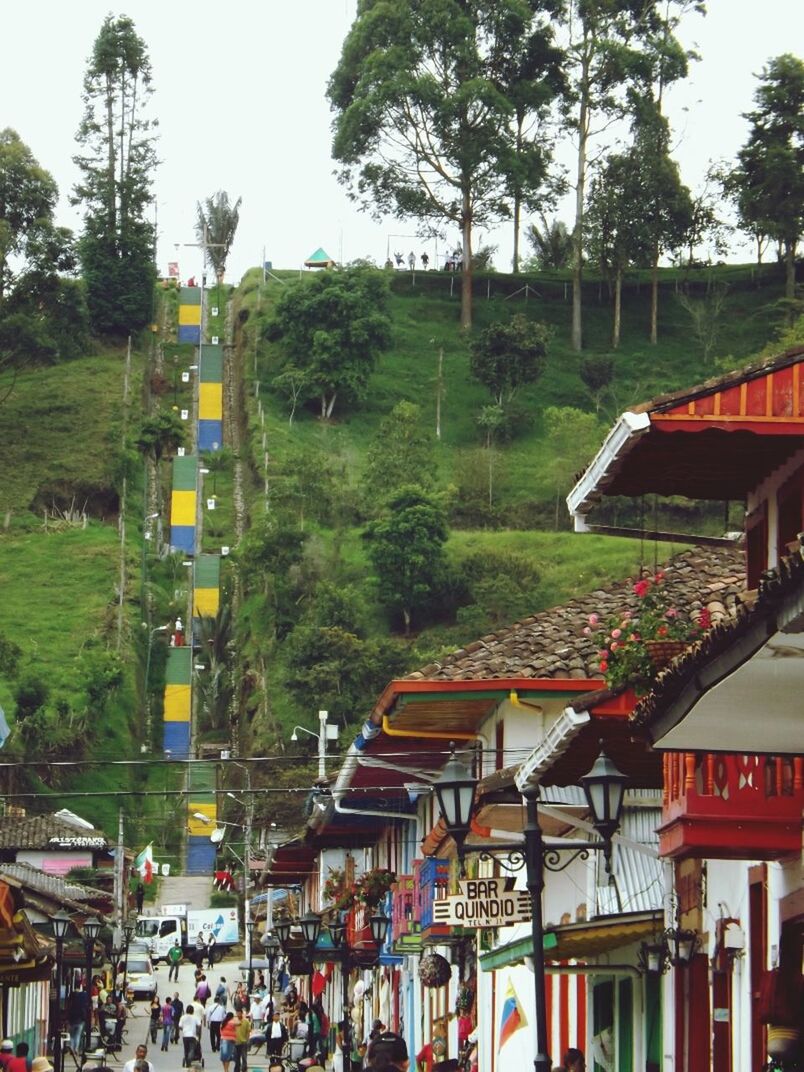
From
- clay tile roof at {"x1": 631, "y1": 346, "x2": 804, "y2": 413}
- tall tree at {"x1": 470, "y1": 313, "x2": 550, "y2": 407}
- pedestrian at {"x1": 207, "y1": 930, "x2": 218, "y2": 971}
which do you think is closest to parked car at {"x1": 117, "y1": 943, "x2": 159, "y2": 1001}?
pedestrian at {"x1": 207, "y1": 930, "x2": 218, "y2": 971}

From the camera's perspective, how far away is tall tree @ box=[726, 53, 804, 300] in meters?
103

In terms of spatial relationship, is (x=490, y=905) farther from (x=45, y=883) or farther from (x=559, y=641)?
(x=45, y=883)

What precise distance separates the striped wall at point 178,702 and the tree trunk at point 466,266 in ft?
111

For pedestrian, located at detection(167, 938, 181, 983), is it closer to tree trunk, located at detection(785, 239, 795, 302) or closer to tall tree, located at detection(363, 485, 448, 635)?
tall tree, located at detection(363, 485, 448, 635)

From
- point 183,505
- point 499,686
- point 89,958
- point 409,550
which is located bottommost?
point 89,958

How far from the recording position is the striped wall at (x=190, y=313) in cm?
13275

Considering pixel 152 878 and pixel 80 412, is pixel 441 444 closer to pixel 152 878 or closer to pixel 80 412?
pixel 80 412

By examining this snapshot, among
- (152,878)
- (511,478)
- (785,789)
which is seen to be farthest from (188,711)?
(785,789)

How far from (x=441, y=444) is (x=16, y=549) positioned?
2162 centimetres

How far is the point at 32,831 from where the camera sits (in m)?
65.4

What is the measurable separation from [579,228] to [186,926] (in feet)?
184

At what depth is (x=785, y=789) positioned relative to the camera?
12086 mm

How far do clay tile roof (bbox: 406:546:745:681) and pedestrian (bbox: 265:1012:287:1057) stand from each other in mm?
22100

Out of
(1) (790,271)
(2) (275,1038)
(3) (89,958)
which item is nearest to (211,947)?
(2) (275,1038)
